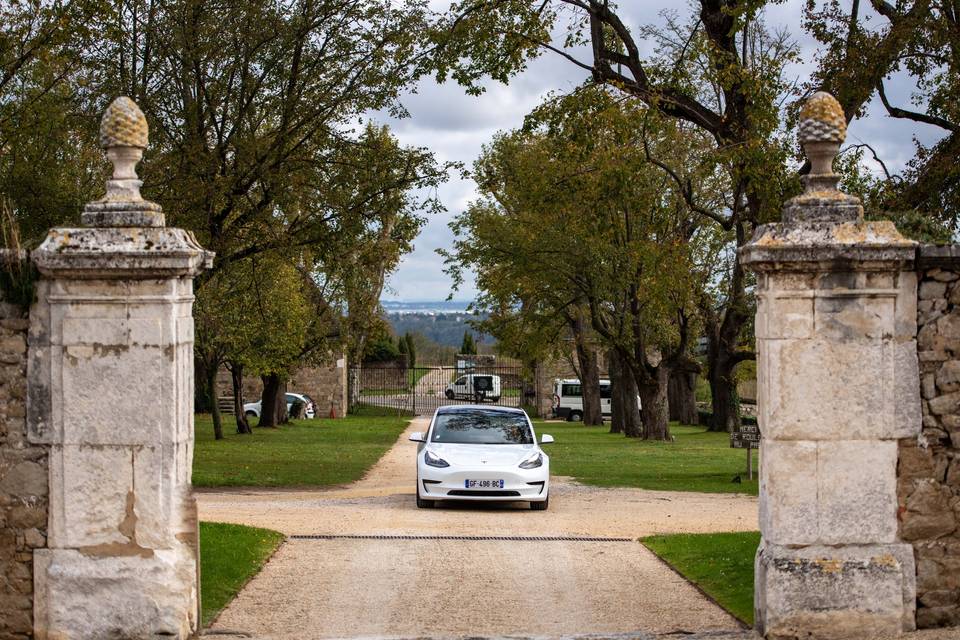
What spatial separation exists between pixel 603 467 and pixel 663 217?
5275 millimetres

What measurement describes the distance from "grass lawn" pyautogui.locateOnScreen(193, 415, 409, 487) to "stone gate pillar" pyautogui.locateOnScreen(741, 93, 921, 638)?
1378cm

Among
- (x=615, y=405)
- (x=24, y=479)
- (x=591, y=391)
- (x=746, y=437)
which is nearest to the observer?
(x=24, y=479)

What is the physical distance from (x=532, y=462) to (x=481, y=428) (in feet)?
4.24

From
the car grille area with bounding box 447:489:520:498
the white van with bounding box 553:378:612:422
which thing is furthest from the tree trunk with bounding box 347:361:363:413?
the car grille area with bounding box 447:489:520:498

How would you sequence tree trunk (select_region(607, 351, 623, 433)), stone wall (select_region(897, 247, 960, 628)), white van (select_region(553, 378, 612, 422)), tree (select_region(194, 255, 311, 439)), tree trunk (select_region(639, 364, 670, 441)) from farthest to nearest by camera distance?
white van (select_region(553, 378, 612, 422)), tree trunk (select_region(607, 351, 623, 433)), tree trunk (select_region(639, 364, 670, 441)), tree (select_region(194, 255, 311, 439)), stone wall (select_region(897, 247, 960, 628))

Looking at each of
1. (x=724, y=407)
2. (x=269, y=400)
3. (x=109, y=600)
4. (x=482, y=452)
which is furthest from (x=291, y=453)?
(x=109, y=600)

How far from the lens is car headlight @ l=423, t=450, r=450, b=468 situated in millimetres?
16094

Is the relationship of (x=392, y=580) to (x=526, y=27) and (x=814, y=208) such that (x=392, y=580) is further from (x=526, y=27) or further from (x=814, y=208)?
(x=526, y=27)

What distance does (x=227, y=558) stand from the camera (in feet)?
37.2

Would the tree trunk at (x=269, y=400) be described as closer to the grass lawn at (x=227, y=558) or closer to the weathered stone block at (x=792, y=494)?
the grass lawn at (x=227, y=558)

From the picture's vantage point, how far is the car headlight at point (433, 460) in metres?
16.1

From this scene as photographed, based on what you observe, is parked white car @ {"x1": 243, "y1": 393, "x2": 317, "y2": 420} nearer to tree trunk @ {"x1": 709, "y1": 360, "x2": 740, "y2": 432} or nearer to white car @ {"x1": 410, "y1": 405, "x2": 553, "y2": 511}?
tree trunk @ {"x1": 709, "y1": 360, "x2": 740, "y2": 432}

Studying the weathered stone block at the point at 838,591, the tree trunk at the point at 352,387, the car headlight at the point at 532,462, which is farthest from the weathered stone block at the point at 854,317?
the tree trunk at the point at 352,387

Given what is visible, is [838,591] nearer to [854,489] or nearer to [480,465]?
[854,489]
